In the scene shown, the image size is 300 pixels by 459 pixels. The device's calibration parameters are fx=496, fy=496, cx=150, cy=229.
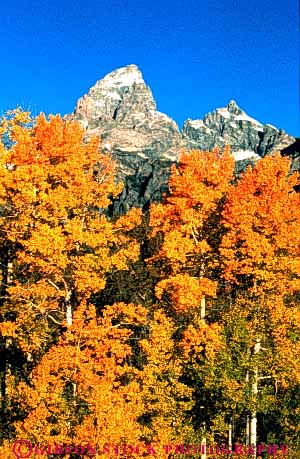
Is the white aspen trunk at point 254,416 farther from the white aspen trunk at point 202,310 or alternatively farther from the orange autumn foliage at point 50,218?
the orange autumn foliage at point 50,218

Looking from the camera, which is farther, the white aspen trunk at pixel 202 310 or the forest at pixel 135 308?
the white aspen trunk at pixel 202 310

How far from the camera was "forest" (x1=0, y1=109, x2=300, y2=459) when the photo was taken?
17969 mm

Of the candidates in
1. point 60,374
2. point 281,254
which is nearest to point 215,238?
point 281,254

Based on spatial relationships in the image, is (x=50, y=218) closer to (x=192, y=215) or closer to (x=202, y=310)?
(x=192, y=215)

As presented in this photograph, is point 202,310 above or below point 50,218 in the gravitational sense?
below

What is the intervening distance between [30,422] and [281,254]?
12.3m

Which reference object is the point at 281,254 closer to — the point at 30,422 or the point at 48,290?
the point at 48,290

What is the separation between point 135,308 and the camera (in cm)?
2077

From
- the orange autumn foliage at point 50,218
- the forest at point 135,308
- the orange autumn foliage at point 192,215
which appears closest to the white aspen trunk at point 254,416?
the forest at point 135,308

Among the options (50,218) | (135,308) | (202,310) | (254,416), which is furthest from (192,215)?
(254,416)

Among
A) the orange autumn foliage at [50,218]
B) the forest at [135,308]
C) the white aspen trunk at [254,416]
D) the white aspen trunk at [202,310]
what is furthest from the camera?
the white aspen trunk at [202,310]

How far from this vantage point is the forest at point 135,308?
17969mm

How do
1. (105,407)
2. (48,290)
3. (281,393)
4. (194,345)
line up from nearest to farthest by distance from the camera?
(105,407) → (48,290) → (194,345) → (281,393)

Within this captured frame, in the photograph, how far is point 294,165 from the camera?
190 m
